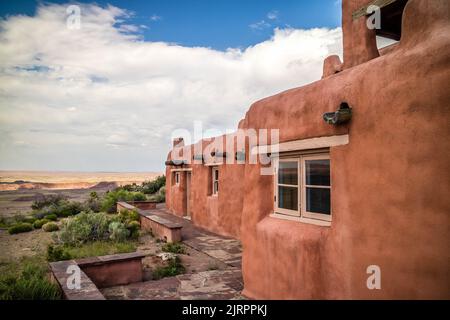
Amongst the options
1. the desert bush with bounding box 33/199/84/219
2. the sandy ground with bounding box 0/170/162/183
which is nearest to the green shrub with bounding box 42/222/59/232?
the desert bush with bounding box 33/199/84/219

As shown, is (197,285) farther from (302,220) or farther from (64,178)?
(64,178)

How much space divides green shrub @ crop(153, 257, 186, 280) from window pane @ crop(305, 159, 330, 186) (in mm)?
3919

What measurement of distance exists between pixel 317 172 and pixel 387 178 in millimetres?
1236

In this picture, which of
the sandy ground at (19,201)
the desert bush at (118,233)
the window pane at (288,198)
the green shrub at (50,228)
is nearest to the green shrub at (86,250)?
the desert bush at (118,233)

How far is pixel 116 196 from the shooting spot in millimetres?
20750

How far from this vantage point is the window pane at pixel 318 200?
14.3ft

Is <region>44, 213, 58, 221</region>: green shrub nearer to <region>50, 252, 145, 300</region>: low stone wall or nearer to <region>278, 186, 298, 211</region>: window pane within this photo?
<region>50, 252, 145, 300</region>: low stone wall

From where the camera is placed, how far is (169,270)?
23.3 ft

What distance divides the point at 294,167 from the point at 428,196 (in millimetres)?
2154

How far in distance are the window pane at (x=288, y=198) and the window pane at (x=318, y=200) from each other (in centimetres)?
26

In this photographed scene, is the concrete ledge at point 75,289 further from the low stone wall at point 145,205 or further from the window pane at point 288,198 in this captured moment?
the low stone wall at point 145,205

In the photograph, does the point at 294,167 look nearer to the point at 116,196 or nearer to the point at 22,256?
the point at 22,256

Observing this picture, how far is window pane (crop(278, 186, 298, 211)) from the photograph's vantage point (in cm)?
492

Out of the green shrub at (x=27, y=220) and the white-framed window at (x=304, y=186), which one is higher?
the white-framed window at (x=304, y=186)
